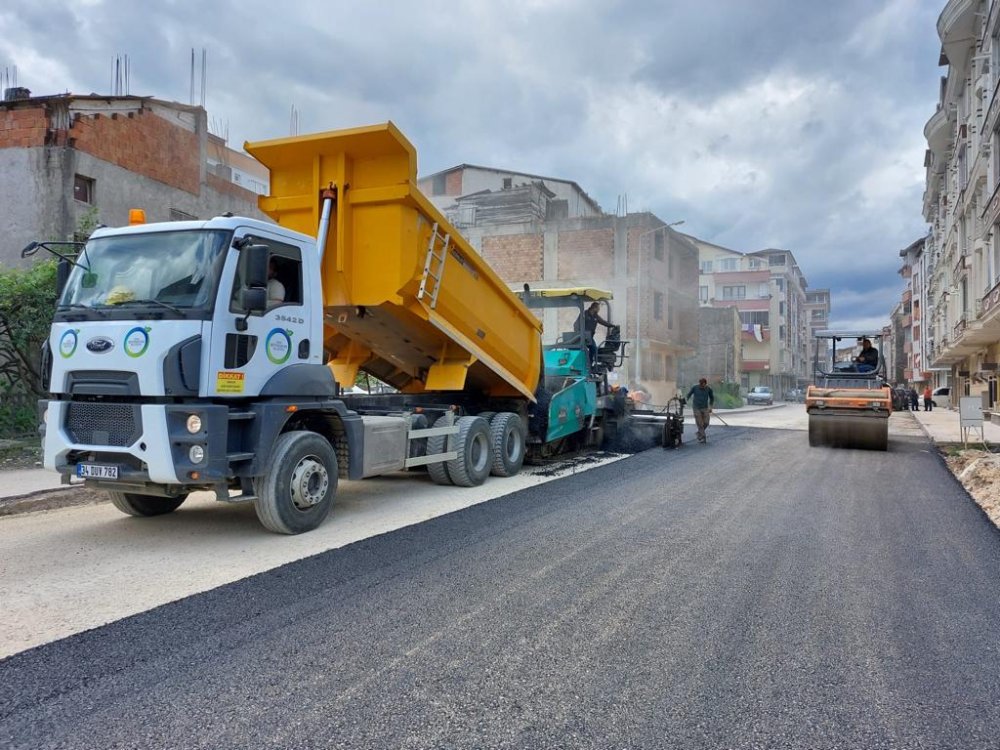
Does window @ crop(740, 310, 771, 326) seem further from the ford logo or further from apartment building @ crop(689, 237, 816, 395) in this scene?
the ford logo

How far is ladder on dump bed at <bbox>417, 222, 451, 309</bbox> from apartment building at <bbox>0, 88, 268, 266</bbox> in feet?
32.3

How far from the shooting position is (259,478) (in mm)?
5492

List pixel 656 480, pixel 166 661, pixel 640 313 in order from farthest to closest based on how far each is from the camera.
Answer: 1. pixel 640 313
2. pixel 656 480
3. pixel 166 661

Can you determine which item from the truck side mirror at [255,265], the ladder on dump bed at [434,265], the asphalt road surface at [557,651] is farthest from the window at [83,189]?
the asphalt road surface at [557,651]

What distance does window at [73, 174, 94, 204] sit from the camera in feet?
47.1

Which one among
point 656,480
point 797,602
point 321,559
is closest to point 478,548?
point 321,559

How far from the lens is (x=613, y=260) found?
3169 centimetres

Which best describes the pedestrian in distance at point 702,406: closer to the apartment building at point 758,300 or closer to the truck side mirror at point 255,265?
the truck side mirror at point 255,265

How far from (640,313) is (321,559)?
2778 centimetres

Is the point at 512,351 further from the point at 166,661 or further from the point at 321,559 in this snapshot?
the point at 166,661

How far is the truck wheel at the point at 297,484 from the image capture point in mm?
5469

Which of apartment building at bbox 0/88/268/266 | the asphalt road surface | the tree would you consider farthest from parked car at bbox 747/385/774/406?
the asphalt road surface

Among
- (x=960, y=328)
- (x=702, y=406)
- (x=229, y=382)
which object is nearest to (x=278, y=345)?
(x=229, y=382)

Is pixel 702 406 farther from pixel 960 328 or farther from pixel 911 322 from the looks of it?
pixel 911 322
